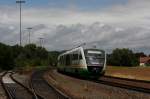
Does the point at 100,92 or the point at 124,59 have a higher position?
the point at 124,59

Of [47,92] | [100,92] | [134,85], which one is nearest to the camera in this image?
[100,92]

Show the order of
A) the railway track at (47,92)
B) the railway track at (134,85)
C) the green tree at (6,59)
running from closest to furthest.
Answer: the railway track at (47,92), the railway track at (134,85), the green tree at (6,59)

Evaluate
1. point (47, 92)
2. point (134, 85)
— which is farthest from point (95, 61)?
point (47, 92)

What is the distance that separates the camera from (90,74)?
42562 millimetres

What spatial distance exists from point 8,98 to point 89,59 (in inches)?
814

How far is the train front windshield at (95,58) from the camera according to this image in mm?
42562

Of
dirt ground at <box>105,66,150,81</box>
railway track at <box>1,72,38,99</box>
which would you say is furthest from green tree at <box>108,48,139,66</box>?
railway track at <box>1,72,38,99</box>

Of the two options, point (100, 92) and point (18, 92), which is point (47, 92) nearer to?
point (18, 92)

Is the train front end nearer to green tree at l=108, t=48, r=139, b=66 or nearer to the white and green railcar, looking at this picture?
the white and green railcar

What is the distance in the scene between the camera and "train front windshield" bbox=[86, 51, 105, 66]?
4256 cm

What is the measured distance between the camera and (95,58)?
42781 millimetres

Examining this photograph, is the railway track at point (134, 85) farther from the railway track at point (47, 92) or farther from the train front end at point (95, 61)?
the train front end at point (95, 61)

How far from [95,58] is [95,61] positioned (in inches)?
12.1

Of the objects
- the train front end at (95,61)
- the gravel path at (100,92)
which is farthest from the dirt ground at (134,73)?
the gravel path at (100,92)
